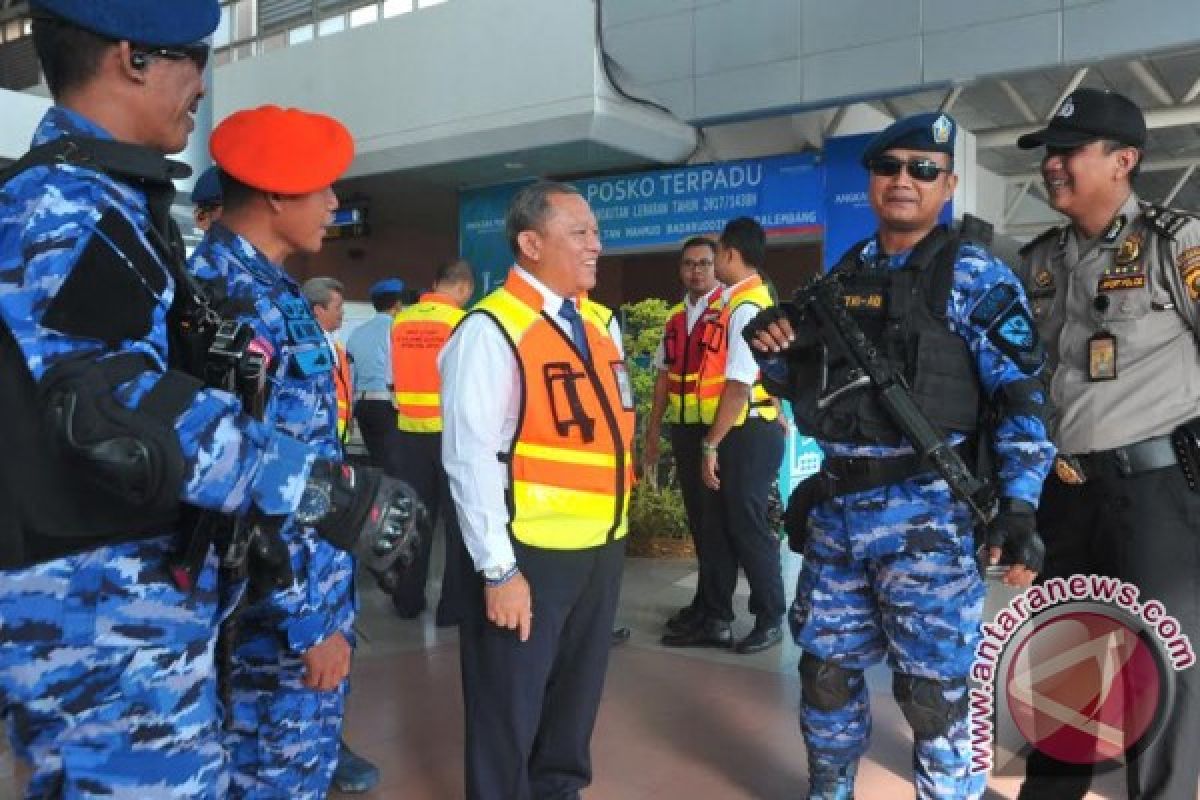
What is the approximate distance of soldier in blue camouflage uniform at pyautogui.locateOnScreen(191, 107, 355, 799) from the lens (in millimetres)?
1751

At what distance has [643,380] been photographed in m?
6.37

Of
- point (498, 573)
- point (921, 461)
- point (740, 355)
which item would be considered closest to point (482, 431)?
point (498, 573)

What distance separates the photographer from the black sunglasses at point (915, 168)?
226 cm

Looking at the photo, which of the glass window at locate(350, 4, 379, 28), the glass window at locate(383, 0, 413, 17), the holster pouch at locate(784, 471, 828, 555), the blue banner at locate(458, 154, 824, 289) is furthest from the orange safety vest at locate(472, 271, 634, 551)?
the glass window at locate(350, 4, 379, 28)

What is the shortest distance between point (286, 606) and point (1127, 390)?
2.09 meters

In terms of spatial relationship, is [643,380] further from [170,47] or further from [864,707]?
[170,47]

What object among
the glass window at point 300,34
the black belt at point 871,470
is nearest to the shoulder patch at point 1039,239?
the black belt at point 871,470

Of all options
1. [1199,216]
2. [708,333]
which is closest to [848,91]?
[708,333]

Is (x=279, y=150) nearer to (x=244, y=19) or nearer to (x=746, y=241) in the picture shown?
(x=746, y=241)

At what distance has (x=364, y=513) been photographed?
1.20 metres

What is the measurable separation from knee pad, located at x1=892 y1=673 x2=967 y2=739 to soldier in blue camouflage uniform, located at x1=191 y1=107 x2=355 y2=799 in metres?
1.38

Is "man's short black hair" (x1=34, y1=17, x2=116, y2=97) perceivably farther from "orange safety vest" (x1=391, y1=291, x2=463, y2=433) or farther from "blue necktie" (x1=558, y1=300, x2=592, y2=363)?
"orange safety vest" (x1=391, y1=291, x2=463, y2=433)

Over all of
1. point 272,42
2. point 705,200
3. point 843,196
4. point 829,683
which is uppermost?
point 272,42

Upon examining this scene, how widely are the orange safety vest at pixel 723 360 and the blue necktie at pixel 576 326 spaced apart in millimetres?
1816
